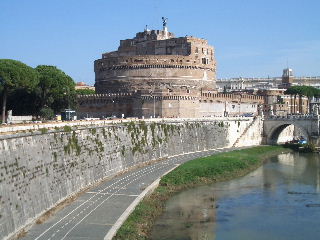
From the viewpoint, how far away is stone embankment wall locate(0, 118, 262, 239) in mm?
20922

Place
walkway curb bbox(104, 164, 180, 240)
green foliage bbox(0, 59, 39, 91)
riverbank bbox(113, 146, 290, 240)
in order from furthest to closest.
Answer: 1. green foliage bbox(0, 59, 39, 91)
2. riverbank bbox(113, 146, 290, 240)
3. walkway curb bbox(104, 164, 180, 240)

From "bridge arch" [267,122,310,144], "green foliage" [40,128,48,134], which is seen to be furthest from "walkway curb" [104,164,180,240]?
"bridge arch" [267,122,310,144]

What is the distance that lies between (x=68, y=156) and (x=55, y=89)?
86.1ft

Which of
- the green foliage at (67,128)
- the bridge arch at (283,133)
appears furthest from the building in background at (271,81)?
the green foliage at (67,128)

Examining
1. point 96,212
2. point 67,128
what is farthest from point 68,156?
point 96,212

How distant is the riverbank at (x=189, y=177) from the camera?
2344 centimetres

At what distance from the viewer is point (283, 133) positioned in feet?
221

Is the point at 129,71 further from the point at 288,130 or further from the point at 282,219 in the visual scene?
the point at 282,219

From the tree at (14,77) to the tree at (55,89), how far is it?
2961 millimetres

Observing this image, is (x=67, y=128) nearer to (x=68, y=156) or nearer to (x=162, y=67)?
(x=68, y=156)

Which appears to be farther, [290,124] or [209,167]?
[290,124]

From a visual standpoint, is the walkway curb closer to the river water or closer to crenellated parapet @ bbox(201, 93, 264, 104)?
the river water

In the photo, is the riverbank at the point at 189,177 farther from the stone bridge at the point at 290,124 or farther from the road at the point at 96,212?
the stone bridge at the point at 290,124

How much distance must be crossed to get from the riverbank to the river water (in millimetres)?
570
